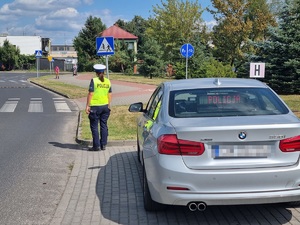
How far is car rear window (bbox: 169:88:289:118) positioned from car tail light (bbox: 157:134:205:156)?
491 mm

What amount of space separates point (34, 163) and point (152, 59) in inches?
1283

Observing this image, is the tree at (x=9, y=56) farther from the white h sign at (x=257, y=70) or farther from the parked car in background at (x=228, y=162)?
the parked car in background at (x=228, y=162)

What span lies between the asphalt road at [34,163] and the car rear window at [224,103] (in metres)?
2.01

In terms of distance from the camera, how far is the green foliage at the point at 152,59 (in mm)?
39750

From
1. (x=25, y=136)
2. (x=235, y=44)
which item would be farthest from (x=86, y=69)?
(x=25, y=136)

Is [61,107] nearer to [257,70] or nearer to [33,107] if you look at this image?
[33,107]

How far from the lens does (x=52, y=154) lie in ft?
28.5

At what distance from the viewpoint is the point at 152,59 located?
39.8 m

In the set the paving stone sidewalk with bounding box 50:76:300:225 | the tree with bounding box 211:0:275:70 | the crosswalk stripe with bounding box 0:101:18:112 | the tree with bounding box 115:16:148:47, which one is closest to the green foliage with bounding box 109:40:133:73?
the tree with bounding box 211:0:275:70

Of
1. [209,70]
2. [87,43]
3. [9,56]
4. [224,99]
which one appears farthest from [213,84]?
[9,56]

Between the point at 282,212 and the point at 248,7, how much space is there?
3511 centimetres

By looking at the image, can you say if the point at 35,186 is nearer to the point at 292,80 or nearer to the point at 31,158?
the point at 31,158

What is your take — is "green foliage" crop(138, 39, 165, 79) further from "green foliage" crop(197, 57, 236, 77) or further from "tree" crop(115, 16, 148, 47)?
"tree" crop(115, 16, 148, 47)

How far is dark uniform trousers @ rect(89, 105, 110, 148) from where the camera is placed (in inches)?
341
